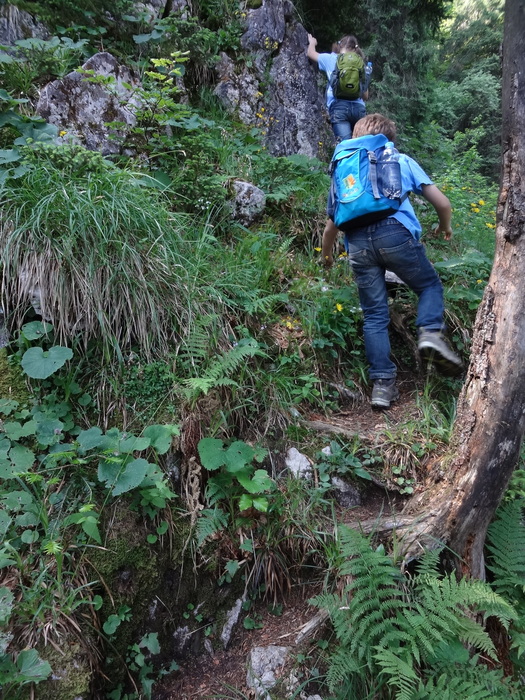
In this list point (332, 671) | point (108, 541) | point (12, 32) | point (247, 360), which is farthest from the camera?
point (12, 32)

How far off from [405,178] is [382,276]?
29.6 inches

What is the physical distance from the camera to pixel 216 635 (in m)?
2.54

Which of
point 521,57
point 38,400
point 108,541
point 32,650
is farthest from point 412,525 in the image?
point 521,57

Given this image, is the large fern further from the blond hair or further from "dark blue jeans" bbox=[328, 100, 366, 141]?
"dark blue jeans" bbox=[328, 100, 366, 141]

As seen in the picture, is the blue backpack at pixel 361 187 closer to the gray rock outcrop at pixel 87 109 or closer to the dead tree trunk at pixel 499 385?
the dead tree trunk at pixel 499 385

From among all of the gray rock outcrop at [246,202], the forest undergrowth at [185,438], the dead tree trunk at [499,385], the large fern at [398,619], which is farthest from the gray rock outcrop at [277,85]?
the large fern at [398,619]

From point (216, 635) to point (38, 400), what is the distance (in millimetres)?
1747

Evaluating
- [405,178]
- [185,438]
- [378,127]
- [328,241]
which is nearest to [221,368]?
[185,438]

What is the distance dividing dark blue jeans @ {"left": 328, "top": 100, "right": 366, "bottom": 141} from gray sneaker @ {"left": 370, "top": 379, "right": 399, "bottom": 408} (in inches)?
145

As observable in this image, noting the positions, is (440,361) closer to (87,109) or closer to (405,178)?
(405,178)

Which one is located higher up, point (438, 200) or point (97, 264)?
point (438, 200)

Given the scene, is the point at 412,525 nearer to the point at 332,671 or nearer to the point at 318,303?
the point at 332,671

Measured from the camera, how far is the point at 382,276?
349cm

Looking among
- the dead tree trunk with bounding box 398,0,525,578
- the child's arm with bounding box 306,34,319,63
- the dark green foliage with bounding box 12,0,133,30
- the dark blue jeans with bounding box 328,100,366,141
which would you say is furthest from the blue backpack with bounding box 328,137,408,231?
the child's arm with bounding box 306,34,319,63
